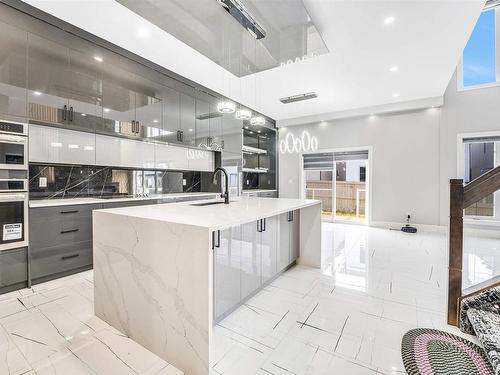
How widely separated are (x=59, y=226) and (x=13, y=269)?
0.54m

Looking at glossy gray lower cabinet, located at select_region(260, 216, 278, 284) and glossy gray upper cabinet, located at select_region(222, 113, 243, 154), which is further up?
glossy gray upper cabinet, located at select_region(222, 113, 243, 154)

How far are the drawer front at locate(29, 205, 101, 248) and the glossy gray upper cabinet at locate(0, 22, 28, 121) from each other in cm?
103

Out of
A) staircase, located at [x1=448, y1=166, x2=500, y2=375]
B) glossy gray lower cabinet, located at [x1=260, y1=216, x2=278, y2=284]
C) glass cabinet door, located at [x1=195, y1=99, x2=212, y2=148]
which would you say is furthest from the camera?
glass cabinet door, located at [x1=195, y1=99, x2=212, y2=148]

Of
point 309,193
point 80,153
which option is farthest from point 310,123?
point 80,153

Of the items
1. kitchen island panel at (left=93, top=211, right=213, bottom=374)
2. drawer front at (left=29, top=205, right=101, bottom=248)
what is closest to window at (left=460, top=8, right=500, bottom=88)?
kitchen island panel at (left=93, top=211, right=213, bottom=374)

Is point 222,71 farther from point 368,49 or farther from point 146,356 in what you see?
point 146,356

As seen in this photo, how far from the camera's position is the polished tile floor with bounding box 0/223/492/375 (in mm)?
1532

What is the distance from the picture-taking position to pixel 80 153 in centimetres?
320

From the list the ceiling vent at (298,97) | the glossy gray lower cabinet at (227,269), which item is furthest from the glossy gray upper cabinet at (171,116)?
the glossy gray lower cabinet at (227,269)

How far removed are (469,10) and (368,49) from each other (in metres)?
1.06

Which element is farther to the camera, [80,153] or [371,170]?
[371,170]

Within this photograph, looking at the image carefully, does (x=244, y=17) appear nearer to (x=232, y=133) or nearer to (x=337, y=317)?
(x=337, y=317)

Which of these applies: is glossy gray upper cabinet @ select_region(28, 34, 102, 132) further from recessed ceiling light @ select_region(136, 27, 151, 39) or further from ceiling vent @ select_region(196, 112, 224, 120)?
ceiling vent @ select_region(196, 112, 224, 120)

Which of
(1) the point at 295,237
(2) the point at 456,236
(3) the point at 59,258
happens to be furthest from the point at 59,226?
(2) the point at 456,236
